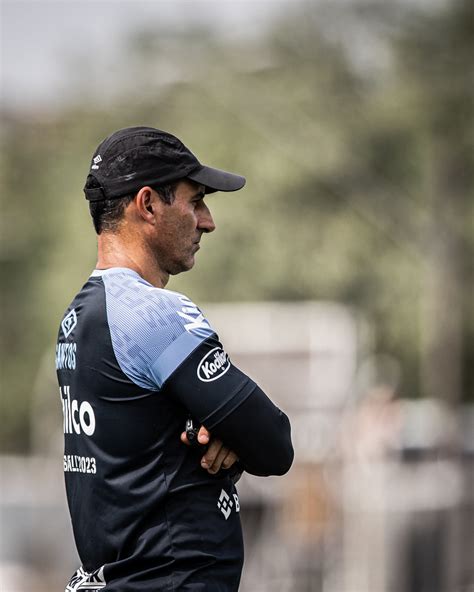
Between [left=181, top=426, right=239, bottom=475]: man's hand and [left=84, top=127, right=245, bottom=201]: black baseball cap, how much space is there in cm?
75

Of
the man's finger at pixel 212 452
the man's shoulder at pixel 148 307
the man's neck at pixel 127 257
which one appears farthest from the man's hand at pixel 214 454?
the man's neck at pixel 127 257

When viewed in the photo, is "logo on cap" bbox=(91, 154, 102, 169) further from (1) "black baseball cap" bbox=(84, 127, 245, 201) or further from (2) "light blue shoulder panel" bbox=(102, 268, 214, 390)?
(2) "light blue shoulder panel" bbox=(102, 268, 214, 390)

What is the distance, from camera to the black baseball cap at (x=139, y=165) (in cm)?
377

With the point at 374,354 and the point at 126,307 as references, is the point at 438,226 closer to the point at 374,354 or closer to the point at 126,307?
the point at 374,354

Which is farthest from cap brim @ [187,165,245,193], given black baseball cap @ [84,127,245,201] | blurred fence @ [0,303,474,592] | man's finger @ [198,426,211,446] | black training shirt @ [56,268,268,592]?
blurred fence @ [0,303,474,592]

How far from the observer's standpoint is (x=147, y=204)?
3797 millimetres

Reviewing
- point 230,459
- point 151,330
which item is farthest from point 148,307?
point 230,459

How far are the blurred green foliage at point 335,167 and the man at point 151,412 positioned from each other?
18.2 m

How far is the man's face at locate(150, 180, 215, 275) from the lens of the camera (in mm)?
3824

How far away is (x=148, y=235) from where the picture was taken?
3.82 metres

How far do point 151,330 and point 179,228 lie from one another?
0.41 meters

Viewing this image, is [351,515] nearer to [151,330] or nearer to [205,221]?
[205,221]

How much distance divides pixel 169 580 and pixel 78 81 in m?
32.4

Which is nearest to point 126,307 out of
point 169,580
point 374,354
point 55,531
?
point 169,580
